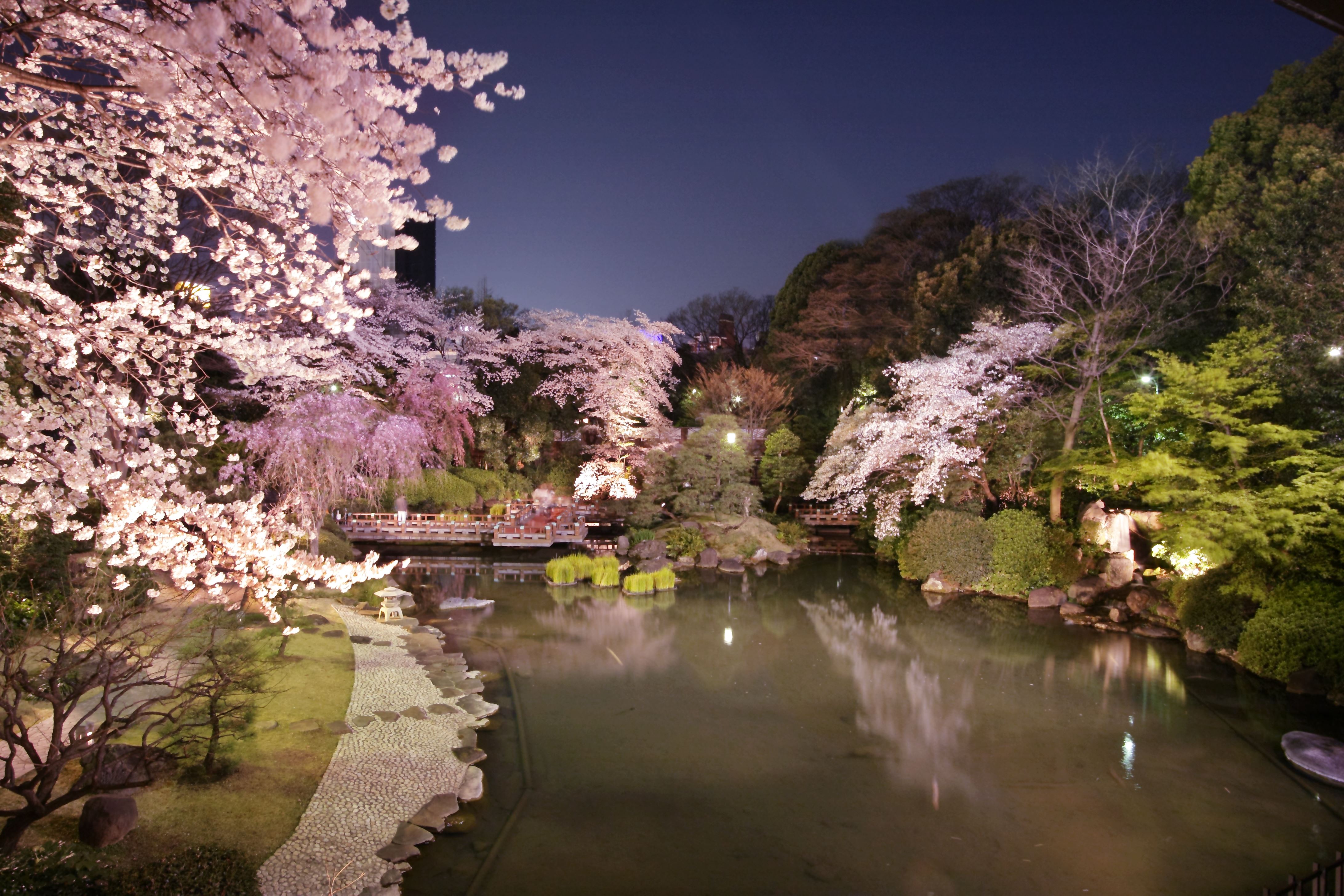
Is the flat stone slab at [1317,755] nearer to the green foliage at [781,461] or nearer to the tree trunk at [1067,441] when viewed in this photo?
the tree trunk at [1067,441]

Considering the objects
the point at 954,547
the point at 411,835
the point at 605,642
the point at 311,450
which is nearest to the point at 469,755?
the point at 411,835

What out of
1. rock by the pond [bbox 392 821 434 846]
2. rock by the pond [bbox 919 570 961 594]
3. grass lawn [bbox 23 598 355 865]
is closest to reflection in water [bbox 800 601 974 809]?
rock by the pond [bbox 919 570 961 594]

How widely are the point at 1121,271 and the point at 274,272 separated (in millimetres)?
13412

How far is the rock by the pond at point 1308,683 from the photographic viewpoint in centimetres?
785

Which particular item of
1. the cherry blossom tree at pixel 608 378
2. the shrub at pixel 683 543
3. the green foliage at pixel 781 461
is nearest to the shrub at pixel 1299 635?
the shrub at pixel 683 543

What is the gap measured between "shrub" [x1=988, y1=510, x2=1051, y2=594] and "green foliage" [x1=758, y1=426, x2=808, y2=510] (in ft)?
20.3

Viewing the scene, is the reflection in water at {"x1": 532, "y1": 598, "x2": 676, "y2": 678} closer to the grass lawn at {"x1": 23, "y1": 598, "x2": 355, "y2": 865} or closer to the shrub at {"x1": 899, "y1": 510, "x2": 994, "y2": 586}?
the grass lawn at {"x1": 23, "y1": 598, "x2": 355, "y2": 865}

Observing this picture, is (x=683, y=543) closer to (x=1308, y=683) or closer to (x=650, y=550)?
(x=650, y=550)

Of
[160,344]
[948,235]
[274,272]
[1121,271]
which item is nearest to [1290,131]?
[1121,271]

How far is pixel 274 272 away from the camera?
147 inches

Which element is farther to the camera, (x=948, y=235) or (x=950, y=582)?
(x=948, y=235)

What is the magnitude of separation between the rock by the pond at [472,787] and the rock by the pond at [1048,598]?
9799 millimetres

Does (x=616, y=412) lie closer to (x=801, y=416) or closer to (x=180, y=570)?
(x=801, y=416)

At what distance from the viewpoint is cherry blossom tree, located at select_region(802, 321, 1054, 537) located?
1280 cm
